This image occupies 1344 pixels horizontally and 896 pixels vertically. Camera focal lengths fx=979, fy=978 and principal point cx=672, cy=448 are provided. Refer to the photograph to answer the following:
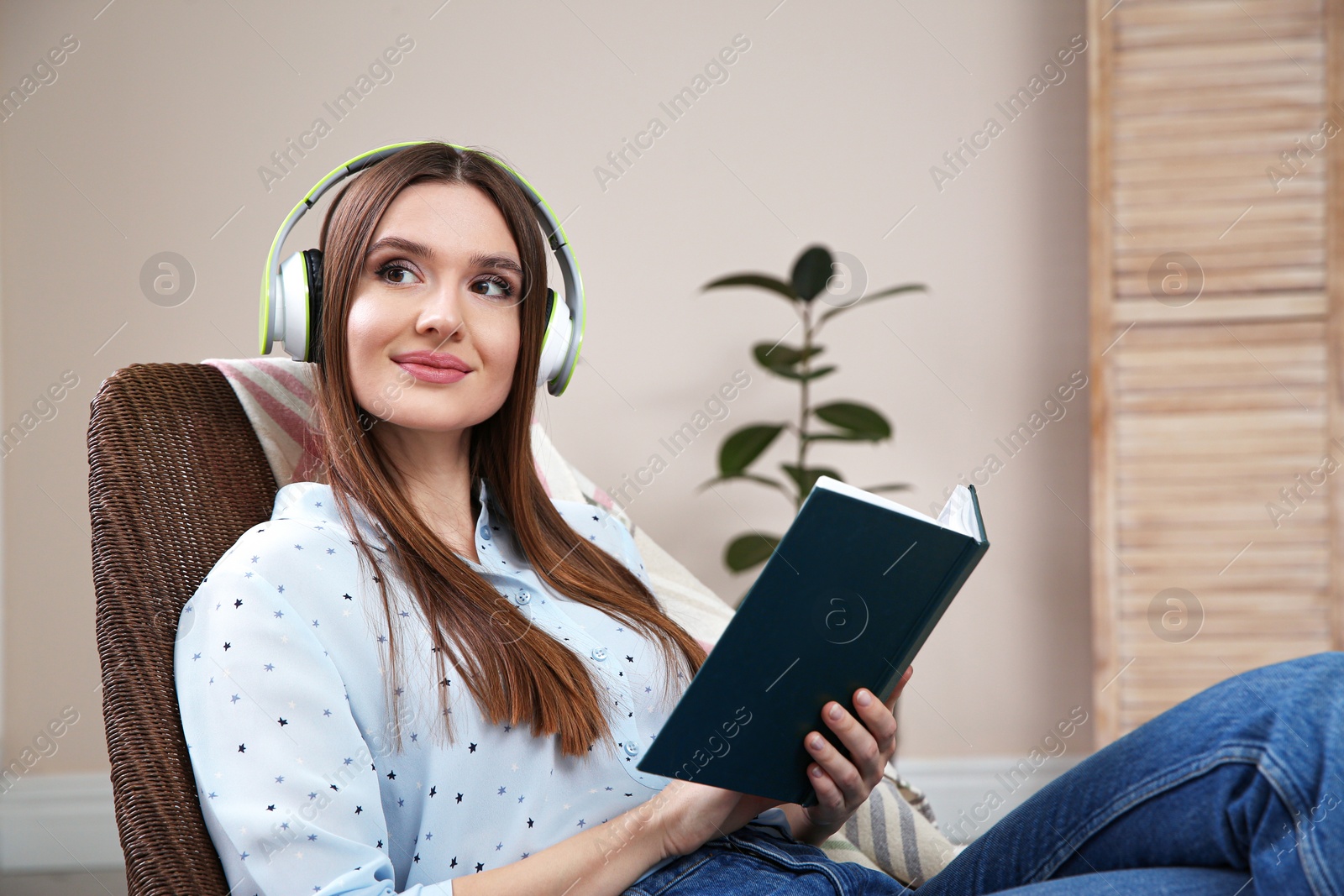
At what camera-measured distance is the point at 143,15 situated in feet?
7.02

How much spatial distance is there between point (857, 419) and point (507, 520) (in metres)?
1.04

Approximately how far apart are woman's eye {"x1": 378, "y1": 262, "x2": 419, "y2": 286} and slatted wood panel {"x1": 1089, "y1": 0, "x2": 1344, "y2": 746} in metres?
1.60

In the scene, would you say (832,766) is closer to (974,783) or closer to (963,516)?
(963,516)

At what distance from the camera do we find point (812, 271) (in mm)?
1964

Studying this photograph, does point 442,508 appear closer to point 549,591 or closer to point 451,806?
point 549,591

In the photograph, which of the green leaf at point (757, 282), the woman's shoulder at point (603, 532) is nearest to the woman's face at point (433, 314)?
the woman's shoulder at point (603, 532)

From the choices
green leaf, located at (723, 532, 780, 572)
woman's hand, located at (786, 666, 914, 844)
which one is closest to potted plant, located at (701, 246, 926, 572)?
green leaf, located at (723, 532, 780, 572)

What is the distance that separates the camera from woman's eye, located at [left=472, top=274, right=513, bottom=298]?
1007 millimetres

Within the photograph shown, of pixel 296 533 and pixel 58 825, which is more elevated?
pixel 296 533

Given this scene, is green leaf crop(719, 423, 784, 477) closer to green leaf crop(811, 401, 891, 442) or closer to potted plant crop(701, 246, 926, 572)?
potted plant crop(701, 246, 926, 572)

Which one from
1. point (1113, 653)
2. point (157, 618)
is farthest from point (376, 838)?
point (1113, 653)

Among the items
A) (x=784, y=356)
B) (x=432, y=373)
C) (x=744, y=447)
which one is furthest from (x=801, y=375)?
(x=432, y=373)

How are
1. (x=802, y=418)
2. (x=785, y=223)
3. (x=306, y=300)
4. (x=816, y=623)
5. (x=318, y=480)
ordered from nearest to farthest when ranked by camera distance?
1. (x=816, y=623)
2. (x=306, y=300)
3. (x=318, y=480)
4. (x=802, y=418)
5. (x=785, y=223)

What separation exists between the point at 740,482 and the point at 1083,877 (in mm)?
1600
